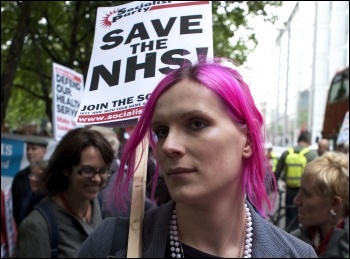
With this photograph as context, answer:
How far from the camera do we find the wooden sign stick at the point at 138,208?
172 centimetres

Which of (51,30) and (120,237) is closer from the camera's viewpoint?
(120,237)

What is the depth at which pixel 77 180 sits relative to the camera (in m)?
3.54

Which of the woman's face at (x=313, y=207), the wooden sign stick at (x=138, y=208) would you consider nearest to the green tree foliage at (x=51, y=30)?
the woman's face at (x=313, y=207)

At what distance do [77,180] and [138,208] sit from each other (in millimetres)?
1713

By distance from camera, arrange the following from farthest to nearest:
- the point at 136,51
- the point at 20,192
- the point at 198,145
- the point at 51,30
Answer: the point at 51,30
the point at 20,192
the point at 136,51
the point at 198,145

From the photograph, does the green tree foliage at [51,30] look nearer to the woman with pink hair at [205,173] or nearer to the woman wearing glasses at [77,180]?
the woman wearing glasses at [77,180]

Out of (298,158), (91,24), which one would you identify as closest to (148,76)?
(298,158)

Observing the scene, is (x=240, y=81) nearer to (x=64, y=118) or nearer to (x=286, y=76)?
(x=64, y=118)

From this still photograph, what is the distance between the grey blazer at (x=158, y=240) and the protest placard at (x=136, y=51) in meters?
0.84

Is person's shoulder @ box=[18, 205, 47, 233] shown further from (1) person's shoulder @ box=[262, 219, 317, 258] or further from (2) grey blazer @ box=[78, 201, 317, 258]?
(1) person's shoulder @ box=[262, 219, 317, 258]

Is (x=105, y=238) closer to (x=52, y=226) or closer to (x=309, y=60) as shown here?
(x=52, y=226)

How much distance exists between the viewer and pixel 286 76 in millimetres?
58844

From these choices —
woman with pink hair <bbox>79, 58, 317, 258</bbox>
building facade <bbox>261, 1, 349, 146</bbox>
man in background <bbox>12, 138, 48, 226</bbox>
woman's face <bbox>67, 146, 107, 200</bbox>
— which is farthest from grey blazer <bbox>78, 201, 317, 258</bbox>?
building facade <bbox>261, 1, 349, 146</bbox>

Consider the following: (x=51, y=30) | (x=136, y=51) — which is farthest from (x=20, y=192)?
(x=51, y=30)
